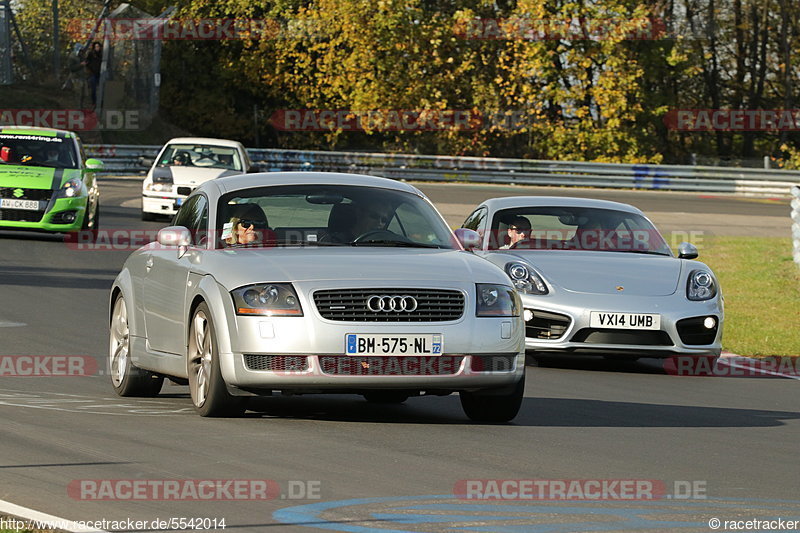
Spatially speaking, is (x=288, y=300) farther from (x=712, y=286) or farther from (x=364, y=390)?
(x=712, y=286)

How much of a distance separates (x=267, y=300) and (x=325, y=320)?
0.36 meters

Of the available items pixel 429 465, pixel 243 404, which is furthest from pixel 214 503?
pixel 243 404

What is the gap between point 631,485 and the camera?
721 centimetres

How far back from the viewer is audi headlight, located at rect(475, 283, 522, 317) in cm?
891

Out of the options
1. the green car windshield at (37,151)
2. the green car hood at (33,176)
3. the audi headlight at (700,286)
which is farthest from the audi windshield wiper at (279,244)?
the green car windshield at (37,151)

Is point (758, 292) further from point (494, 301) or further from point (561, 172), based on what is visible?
point (561, 172)

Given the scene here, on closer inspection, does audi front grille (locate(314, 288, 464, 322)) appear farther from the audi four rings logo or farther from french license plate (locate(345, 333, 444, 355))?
french license plate (locate(345, 333, 444, 355))

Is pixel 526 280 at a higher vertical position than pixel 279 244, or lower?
lower

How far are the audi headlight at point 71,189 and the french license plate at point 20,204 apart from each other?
358 millimetres

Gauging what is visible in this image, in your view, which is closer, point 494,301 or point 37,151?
point 494,301

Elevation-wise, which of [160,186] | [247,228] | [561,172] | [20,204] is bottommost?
[561,172]

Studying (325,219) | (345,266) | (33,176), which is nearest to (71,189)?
(33,176)

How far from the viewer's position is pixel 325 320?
8.62 meters

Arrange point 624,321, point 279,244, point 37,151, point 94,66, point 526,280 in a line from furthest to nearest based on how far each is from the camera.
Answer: point 94,66 < point 37,151 < point 526,280 < point 624,321 < point 279,244
